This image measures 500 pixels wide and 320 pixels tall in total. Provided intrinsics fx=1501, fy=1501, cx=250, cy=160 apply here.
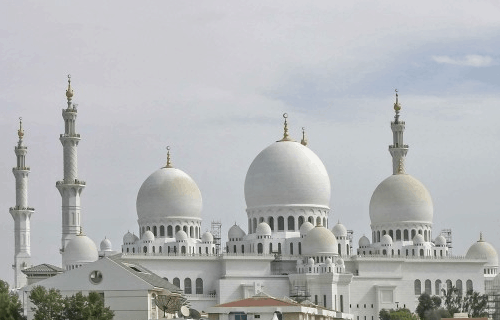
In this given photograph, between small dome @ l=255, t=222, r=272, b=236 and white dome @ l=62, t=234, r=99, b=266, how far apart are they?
11758mm

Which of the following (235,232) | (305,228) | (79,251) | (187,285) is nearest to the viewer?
(187,285)

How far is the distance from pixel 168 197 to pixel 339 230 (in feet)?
42.4

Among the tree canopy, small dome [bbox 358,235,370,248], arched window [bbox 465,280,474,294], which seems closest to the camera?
the tree canopy

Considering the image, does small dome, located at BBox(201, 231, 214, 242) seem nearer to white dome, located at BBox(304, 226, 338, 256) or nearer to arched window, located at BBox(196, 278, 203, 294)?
arched window, located at BBox(196, 278, 203, 294)

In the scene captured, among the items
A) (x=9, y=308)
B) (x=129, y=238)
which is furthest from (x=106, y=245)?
(x=9, y=308)

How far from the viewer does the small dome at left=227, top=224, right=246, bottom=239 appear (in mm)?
110625

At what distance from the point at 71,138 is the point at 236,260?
1614 cm

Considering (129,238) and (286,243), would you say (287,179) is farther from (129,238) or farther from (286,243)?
(129,238)

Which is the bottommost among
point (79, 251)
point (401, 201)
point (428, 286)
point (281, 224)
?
point (428, 286)

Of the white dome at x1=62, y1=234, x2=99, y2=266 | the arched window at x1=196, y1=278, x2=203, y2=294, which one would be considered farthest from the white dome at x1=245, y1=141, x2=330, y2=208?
the white dome at x1=62, y1=234, x2=99, y2=266

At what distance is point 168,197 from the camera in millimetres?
110188

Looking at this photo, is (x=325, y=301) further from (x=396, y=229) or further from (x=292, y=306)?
(x=292, y=306)

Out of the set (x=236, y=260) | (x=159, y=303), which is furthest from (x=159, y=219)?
(x=159, y=303)

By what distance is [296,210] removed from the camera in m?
110
